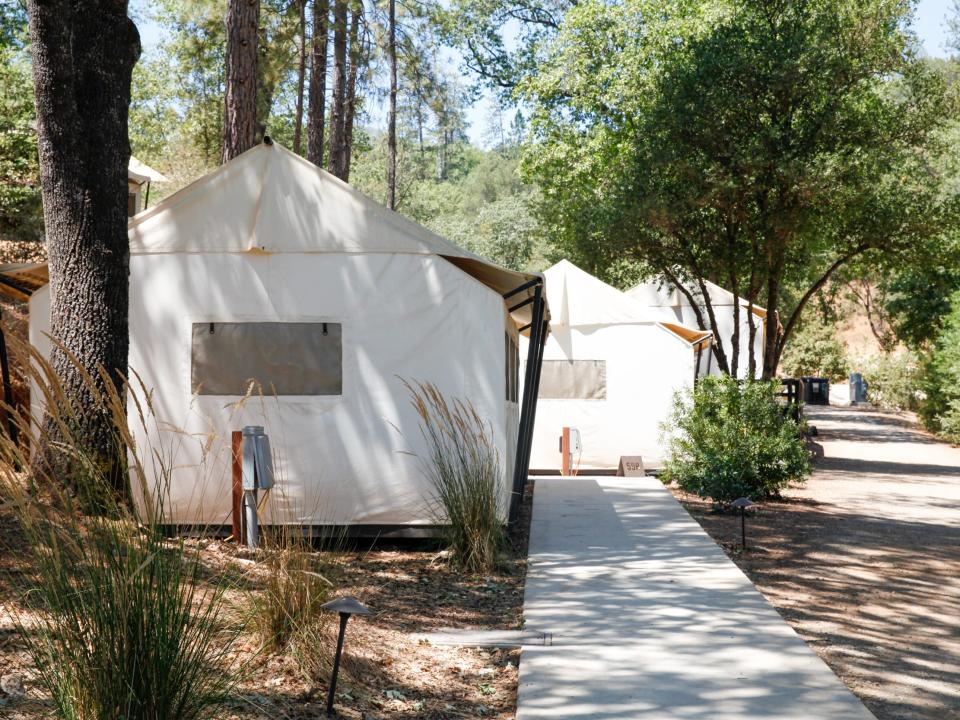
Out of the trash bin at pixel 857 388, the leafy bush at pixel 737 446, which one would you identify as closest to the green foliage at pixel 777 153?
the leafy bush at pixel 737 446

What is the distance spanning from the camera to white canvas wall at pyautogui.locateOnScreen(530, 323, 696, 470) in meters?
13.6

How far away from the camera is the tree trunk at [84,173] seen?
20.1 ft

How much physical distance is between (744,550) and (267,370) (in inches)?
146

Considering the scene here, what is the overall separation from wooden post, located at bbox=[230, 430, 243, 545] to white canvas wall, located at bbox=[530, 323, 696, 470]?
24.0 ft

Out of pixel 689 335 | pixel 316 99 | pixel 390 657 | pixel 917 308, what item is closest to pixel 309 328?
pixel 390 657

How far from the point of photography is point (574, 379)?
1383cm

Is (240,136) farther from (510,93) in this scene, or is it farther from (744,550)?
(510,93)

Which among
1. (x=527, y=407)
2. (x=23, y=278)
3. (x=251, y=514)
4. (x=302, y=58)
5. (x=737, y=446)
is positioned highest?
(x=302, y=58)

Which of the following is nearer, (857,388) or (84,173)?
(84,173)

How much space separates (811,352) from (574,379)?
2609 cm

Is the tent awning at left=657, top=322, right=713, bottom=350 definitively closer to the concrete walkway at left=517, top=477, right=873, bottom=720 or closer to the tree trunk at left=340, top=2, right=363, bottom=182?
the concrete walkway at left=517, top=477, right=873, bottom=720

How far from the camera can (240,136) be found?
1016 centimetres

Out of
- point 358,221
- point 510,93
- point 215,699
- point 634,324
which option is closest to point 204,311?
point 358,221

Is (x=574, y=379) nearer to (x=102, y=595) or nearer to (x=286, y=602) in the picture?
(x=286, y=602)
